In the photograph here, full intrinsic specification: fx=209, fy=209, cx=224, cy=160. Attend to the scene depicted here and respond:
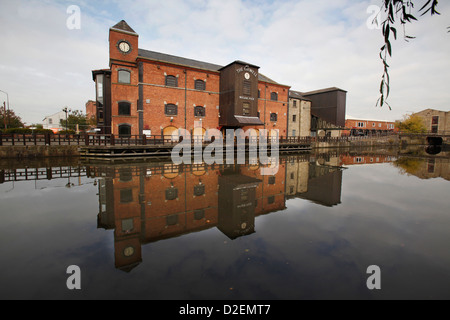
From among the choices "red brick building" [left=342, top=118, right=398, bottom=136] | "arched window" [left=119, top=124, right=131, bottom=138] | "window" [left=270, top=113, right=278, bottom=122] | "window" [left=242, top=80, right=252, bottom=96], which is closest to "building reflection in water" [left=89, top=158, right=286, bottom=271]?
"arched window" [left=119, top=124, right=131, bottom=138]

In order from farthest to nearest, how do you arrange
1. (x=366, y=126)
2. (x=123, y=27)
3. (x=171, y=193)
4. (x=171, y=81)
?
1. (x=366, y=126)
2. (x=171, y=81)
3. (x=123, y=27)
4. (x=171, y=193)

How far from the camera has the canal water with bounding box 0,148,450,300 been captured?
9.51ft

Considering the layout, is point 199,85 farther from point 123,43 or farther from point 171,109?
point 123,43

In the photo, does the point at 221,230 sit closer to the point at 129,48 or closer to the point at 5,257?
the point at 5,257

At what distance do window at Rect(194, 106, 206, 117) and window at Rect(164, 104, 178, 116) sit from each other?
7.80ft

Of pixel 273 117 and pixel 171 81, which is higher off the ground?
pixel 171 81

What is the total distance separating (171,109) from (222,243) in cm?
2101

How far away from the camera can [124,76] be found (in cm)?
2194

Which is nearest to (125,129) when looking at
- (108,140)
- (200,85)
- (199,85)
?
(108,140)

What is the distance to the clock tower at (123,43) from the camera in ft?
70.8

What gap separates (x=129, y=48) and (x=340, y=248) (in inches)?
1016

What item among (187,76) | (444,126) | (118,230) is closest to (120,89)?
(187,76)

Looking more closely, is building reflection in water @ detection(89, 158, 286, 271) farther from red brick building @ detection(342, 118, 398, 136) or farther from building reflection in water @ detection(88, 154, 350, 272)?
red brick building @ detection(342, 118, 398, 136)
